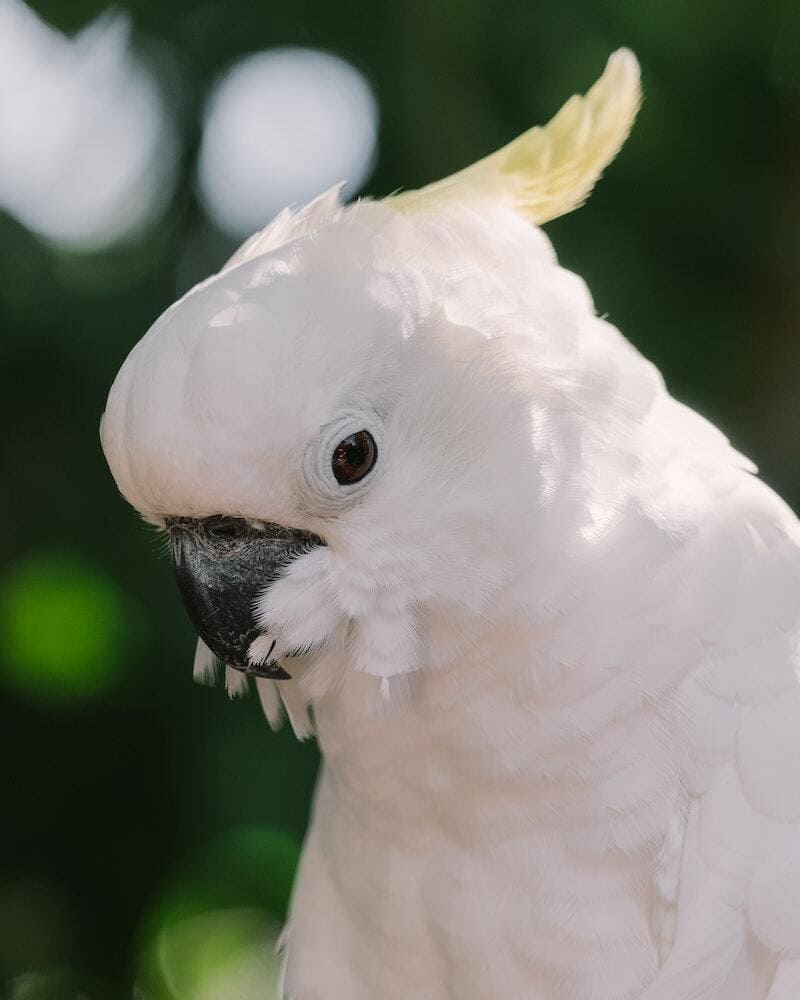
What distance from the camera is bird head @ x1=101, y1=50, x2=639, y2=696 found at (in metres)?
0.99

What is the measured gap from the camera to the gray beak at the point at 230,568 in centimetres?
106

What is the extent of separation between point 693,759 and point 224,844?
1.10 m

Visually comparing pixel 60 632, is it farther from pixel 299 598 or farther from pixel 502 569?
pixel 502 569

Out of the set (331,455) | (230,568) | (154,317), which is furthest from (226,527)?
(154,317)

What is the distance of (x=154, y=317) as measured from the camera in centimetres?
203

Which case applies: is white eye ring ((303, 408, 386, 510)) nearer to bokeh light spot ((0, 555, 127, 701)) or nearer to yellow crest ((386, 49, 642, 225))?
yellow crest ((386, 49, 642, 225))

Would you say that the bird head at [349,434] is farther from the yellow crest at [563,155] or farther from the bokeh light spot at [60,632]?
the bokeh light spot at [60,632]

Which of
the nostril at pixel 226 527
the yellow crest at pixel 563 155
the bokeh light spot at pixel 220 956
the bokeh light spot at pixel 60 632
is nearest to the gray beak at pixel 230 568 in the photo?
the nostril at pixel 226 527

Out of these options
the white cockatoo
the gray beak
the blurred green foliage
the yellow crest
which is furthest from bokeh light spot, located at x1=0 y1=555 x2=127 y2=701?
the yellow crest

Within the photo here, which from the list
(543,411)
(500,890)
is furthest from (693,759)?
(543,411)

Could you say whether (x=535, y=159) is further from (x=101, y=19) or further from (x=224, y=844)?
(x=224, y=844)

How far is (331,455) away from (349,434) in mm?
27

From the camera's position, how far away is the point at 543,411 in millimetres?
1094

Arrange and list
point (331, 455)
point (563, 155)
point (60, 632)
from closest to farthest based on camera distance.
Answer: point (331, 455) < point (563, 155) < point (60, 632)
